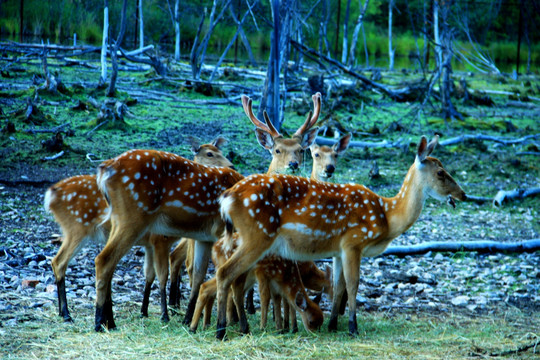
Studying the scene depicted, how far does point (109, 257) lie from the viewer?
574 cm

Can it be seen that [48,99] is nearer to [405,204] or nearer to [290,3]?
[290,3]

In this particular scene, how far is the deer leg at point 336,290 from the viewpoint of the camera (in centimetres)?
621

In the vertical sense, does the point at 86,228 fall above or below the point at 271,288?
above

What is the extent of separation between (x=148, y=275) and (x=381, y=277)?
106 inches

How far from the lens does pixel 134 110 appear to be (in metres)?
16.8

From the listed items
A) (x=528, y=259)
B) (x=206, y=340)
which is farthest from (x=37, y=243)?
(x=528, y=259)

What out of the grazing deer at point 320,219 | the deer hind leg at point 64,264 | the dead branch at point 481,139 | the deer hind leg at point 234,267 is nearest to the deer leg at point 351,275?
the grazing deer at point 320,219

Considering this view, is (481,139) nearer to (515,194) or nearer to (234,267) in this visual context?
(515,194)

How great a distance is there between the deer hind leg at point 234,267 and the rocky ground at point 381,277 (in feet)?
4.38

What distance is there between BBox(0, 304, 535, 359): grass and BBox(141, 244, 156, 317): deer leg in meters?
0.11

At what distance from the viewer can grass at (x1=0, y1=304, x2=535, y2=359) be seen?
524cm

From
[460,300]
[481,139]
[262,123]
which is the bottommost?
[460,300]

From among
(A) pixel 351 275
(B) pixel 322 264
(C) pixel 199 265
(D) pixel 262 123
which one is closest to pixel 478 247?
(B) pixel 322 264

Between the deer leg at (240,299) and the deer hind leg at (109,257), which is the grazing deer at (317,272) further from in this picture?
the deer hind leg at (109,257)
